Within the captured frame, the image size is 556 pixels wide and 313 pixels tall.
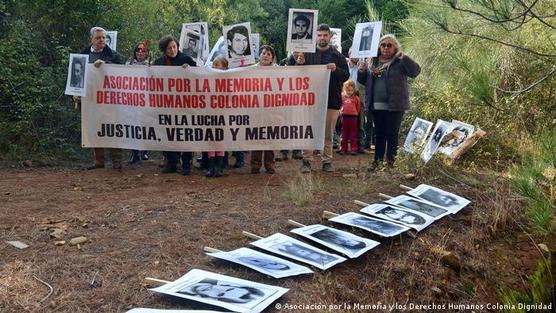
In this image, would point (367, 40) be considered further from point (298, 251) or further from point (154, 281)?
point (154, 281)

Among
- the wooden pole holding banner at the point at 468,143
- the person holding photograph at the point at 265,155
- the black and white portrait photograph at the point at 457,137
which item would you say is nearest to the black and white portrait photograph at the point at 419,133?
the black and white portrait photograph at the point at 457,137

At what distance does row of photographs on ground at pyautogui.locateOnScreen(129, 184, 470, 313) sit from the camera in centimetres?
346

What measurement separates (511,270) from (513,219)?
28.6 inches

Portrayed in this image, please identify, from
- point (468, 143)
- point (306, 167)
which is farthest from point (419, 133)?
point (306, 167)

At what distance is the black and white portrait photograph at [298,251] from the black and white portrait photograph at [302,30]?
3198 millimetres

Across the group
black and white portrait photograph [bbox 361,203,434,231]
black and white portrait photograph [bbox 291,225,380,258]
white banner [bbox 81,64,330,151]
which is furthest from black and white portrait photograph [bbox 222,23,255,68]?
black and white portrait photograph [bbox 291,225,380,258]

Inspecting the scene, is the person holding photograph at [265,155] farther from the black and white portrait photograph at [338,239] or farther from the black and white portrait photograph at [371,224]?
the black and white portrait photograph at [338,239]

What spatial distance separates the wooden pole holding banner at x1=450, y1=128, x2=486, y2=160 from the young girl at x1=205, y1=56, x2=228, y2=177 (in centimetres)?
309

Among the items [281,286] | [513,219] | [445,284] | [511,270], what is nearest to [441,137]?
[513,219]

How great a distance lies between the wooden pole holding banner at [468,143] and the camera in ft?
24.8

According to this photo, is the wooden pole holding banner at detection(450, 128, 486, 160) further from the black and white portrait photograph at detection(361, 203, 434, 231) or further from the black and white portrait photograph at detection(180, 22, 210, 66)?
the black and white portrait photograph at detection(180, 22, 210, 66)

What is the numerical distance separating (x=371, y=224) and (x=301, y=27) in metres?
3.04

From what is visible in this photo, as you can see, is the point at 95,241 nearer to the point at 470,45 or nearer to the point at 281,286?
the point at 281,286

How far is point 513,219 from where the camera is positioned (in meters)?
5.43
